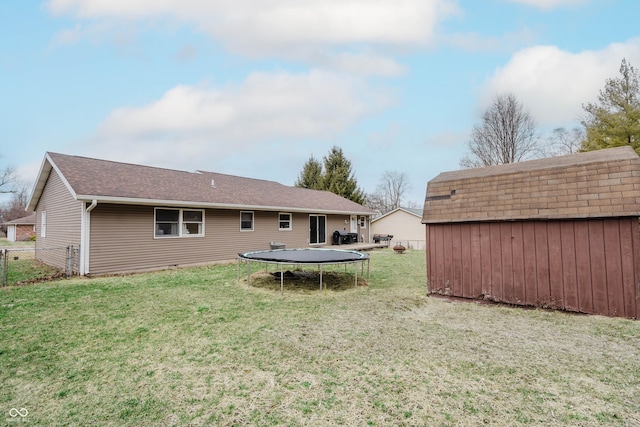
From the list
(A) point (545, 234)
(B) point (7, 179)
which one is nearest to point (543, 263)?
(A) point (545, 234)

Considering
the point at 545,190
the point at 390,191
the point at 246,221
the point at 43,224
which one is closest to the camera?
the point at 545,190

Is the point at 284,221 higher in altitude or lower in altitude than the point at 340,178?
lower

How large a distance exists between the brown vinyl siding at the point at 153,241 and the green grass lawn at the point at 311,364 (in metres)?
3.36

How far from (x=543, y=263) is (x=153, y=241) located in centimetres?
1067

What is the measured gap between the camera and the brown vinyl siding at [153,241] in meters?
9.15

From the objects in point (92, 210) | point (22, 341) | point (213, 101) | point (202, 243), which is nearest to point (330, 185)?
point (213, 101)

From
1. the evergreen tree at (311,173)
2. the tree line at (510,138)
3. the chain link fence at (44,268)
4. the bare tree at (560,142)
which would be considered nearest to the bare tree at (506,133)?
the tree line at (510,138)

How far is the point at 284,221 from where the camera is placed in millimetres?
15242

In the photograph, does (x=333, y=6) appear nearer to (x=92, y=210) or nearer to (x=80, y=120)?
(x=92, y=210)

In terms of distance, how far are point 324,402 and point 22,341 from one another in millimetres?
4142

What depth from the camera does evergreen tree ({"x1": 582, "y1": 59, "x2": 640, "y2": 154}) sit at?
42.9ft

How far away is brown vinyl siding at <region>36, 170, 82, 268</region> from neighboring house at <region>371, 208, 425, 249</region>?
62.7 ft

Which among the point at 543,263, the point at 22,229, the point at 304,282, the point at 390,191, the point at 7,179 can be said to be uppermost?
the point at 7,179

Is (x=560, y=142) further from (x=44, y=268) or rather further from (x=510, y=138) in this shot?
(x=44, y=268)
